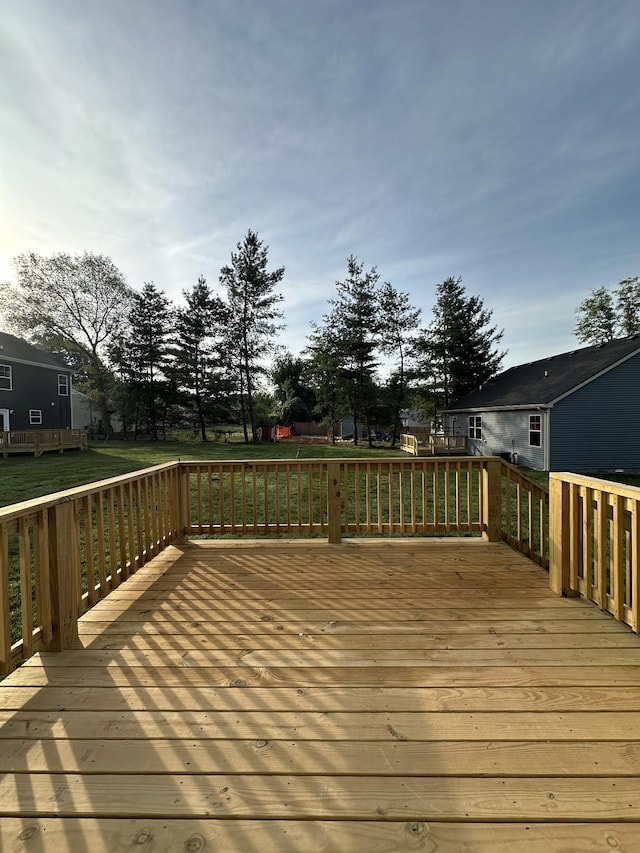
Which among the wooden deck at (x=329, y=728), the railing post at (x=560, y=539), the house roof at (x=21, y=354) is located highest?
the house roof at (x=21, y=354)

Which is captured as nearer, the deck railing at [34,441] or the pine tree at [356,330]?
the deck railing at [34,441]

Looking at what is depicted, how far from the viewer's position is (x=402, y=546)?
388 centimetres

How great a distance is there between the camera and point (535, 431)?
42.8 feet

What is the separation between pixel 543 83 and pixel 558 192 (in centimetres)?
336

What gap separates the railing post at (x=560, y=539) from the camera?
9.01ft

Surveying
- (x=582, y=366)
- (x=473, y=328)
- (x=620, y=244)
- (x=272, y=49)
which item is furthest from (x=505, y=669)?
(x=473, y=328)

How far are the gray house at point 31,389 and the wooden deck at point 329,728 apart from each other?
21599 mm

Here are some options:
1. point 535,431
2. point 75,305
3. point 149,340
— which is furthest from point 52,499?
point 75,305

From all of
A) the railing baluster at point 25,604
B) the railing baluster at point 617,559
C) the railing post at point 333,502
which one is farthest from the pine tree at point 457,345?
the railing baluster at point 25,604

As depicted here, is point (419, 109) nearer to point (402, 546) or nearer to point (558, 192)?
point (558, 192)

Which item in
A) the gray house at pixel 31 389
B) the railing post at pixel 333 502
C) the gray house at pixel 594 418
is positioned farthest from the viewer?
the gray house at pixel 31 389

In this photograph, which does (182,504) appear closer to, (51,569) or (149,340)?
(51,569)

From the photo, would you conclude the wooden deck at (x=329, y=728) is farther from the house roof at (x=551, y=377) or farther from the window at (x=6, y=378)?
the window at (x=6, y=378)

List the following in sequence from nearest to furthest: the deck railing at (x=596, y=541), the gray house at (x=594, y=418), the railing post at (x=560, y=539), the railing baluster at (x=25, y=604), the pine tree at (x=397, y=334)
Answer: the railing baluster at (x=25, y=604)
the deck railing at (x=596, y=541)
the railing post at (x=560, y=539)
the gray house at (x=594, y=418)
the pine tree at (x=397, y=334)
